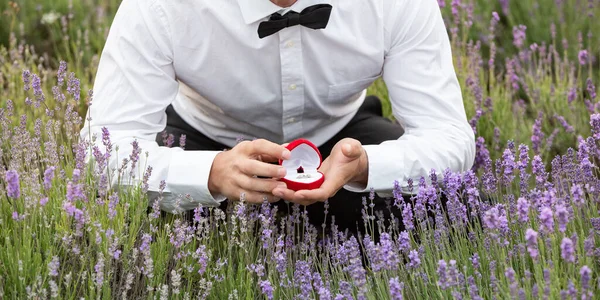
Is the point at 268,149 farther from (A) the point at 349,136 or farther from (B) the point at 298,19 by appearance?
(A) the point at 349,136

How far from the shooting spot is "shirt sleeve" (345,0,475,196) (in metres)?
2.59

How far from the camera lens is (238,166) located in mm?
2320

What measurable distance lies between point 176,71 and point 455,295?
1334mm

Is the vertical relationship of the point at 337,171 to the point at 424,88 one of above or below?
below

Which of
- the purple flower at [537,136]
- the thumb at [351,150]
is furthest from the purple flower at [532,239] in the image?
the purple flower at [537,136]

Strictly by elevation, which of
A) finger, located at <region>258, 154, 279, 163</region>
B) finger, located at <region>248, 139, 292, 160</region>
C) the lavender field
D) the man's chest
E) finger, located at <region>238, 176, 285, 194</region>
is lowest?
the lavender field

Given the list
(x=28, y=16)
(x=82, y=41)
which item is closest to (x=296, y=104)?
(x=82, y=41)

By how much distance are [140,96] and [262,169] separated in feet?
1.82

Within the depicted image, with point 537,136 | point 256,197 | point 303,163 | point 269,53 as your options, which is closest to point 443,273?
point 256,197

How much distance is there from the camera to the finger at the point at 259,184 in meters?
2.31

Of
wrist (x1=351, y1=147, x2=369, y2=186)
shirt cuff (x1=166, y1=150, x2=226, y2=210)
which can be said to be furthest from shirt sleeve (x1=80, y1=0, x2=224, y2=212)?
wrist (x1=351, y1=147, x2=369, y2=186)

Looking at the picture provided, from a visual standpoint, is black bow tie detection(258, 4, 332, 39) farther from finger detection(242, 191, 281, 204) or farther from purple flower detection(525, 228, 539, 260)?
purple flower detection(525, 228, 539, 260)

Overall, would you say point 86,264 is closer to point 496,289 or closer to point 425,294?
point 425,294

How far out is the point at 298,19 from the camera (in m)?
2.59
